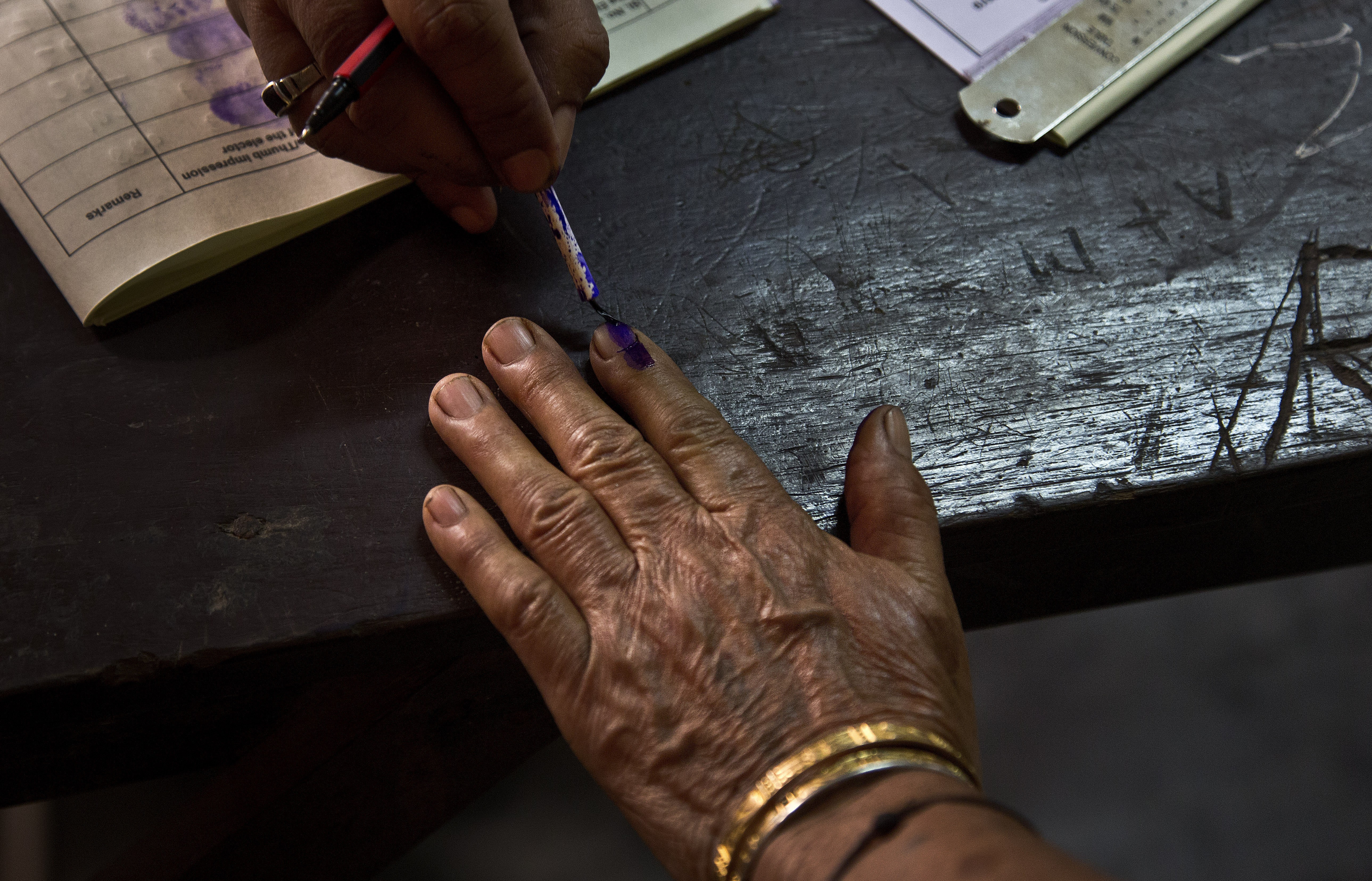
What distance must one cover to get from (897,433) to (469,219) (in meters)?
0.40

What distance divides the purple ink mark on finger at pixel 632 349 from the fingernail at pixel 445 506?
0.51ft

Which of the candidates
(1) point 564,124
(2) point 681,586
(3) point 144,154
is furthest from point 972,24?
(3) point 144,154

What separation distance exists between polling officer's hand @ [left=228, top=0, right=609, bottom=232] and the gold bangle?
464 millimetres

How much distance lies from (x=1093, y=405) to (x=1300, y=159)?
358mm

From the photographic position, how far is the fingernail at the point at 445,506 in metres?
0.61

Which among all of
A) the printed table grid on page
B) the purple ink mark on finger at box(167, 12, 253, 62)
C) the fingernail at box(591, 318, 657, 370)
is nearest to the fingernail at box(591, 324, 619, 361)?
the fingernail at box(591, 318, 657, 370)

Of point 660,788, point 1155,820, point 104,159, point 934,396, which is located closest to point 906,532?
point 934,396

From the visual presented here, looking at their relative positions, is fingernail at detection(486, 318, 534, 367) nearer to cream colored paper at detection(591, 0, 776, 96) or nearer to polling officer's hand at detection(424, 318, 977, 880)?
polling officer's hand at detection(424, 318, 977, 880)

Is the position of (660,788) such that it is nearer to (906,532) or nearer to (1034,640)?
(906,532)

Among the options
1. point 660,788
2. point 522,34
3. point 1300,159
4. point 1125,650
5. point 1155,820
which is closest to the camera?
point 660,788

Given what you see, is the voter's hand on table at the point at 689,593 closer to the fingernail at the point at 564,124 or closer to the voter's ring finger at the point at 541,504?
the voter's ring finger at the point at 541,504

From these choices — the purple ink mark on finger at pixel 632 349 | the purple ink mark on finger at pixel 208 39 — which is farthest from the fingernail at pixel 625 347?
the purple ink mark on finger at pixel 208 39

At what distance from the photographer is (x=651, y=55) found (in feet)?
2.84

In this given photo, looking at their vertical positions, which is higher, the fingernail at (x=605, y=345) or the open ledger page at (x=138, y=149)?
the open ledger page at (x=138, y=149)
